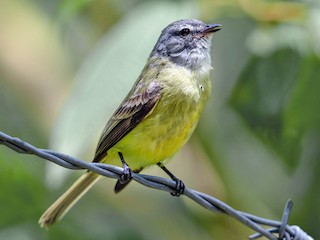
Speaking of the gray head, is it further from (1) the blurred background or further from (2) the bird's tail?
(2) the bird's tail

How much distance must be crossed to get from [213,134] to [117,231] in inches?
39.1

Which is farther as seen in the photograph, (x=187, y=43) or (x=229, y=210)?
(x=187, y=43)

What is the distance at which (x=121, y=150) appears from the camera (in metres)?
4.40

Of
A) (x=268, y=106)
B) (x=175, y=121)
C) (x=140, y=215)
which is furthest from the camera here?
(x=140, y=215)

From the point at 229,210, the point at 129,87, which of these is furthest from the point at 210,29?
the point at 229,210

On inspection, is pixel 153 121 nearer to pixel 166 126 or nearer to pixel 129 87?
pixel 166 126

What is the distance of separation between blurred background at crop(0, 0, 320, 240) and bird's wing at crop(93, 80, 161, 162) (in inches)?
3.6

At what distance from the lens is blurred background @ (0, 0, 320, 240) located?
4504 mm

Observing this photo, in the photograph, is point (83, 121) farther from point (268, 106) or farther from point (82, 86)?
point (268, 106)

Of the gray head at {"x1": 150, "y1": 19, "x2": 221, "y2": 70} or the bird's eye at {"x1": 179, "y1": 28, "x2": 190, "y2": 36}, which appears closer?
the gray head at {"x1": 150, "y1": 19, "x2": 221, "y2": 70}

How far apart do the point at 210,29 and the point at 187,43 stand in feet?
0.69

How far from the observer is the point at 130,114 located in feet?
14.4

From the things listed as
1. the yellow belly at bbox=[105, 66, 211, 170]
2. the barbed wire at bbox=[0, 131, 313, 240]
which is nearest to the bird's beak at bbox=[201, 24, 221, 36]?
the yellow belly at bbox=[105, 66, 211, 170]

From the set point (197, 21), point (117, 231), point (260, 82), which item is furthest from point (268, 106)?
point (117, 231)
